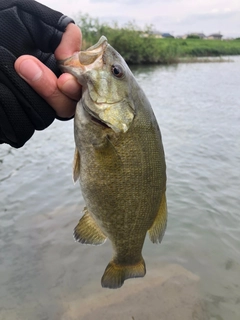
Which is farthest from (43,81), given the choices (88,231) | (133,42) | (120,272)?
(133,42)

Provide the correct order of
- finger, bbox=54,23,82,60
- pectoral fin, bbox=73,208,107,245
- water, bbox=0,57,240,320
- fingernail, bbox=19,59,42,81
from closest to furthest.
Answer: fingernail, bbox=19,59,42,81, finger, bbox=54,23,82,60, pectoral fin, bbox=73,208,107,245, water, bbox=0,57,240,320

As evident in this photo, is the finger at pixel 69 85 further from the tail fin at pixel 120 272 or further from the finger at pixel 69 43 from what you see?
the tail fin at pixel 120 272

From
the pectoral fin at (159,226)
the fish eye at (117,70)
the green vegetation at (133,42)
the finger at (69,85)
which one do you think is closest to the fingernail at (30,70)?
the finger at (69,85)

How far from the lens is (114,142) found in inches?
93.2

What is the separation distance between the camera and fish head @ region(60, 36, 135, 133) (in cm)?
232

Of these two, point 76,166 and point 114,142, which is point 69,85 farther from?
point 76,166

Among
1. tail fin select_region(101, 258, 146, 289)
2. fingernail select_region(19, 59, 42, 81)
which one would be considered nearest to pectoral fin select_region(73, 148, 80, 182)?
fingernail select_region(19, 59, 42, 81)

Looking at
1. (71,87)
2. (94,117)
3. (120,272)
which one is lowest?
(120,272)

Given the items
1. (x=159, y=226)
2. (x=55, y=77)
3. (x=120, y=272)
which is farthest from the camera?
(x=120, y=272)

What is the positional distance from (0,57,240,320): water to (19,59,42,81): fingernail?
3.90m

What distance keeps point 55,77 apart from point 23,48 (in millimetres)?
259

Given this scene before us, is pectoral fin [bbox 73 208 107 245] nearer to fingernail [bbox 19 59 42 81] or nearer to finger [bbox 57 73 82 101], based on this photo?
finger [bbox 57 73 82 101]

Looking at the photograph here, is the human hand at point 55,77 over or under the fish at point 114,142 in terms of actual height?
over

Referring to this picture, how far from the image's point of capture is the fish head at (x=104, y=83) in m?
2.32
